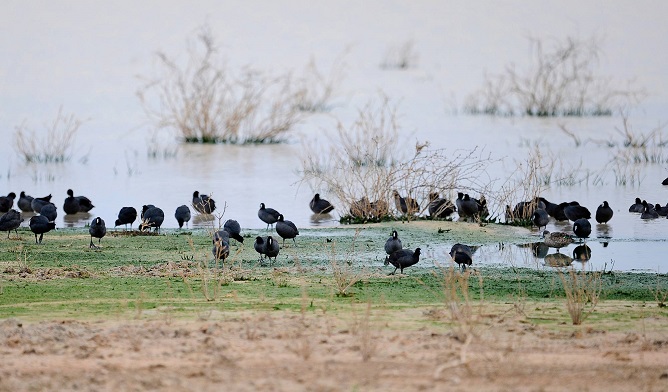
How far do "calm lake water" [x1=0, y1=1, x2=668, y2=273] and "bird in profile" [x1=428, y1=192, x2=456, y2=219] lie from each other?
1.65 metres

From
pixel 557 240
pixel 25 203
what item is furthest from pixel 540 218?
pixel 25 203

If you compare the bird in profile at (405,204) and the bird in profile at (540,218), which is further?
the bird in profile at (405,204)

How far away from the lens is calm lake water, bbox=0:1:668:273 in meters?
22.8

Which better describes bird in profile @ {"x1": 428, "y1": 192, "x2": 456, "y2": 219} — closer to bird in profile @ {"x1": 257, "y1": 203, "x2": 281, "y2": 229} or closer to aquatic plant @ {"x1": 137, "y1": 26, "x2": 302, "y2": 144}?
bird in profile @ {"x1": 257, "y1": 203, "x2": 281, "y2": 229}

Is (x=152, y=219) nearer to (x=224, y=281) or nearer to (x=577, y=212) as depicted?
(x=224, y=281)

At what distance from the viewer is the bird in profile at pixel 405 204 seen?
1792 centimetres

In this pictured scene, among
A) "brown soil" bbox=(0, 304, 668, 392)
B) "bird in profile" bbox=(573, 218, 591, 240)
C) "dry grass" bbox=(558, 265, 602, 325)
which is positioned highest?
"bird in profile" bbox=(573, 218, 591, 240)

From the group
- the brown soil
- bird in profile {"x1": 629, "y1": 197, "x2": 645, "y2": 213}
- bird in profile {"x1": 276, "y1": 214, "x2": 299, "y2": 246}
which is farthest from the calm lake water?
the brown soil

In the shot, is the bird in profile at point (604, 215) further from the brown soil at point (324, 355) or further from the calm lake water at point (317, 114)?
the brown soil at point (324, 355)

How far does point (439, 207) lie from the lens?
1836 cm

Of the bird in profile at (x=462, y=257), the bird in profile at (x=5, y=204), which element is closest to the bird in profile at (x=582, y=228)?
the bird in profile at (x=462, y=257)

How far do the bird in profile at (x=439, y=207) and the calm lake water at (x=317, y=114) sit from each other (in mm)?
1654

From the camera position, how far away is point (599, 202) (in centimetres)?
2153

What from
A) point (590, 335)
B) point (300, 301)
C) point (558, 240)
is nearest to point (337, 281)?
point (300, 301)
